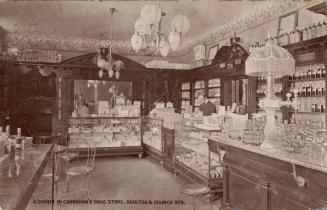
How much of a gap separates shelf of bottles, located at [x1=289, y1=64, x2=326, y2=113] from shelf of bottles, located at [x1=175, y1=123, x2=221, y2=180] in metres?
1.75

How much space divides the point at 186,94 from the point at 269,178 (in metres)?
7.25

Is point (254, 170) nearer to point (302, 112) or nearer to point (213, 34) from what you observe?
point (302, 112)

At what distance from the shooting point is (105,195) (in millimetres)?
4727

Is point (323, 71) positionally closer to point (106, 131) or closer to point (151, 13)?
point (151, 13)

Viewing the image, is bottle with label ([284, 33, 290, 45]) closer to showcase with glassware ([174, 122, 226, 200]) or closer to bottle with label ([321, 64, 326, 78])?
bottle with label ([321, 64, 326, 78])

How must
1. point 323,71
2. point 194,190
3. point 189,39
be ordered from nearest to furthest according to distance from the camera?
point 194,190
point 323,71
point 189,39

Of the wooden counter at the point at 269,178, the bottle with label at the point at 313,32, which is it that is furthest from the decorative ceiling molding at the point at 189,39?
the wooden counter at the point at 269,178

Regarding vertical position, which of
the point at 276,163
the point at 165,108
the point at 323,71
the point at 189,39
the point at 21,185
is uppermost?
the point at 189,39

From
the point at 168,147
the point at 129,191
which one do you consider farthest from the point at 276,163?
the point at 168,147

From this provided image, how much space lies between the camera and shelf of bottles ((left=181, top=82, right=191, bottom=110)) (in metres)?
9.74

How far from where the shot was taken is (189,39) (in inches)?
380

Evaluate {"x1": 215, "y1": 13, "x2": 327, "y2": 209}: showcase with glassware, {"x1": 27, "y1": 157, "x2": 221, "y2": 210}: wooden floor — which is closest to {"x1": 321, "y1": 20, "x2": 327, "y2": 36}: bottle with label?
{"x1": 215, "y1": 13, "x2": 327, "y2": 209}: showcase with glassware

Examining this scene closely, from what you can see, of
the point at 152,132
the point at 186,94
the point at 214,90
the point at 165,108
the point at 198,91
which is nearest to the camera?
the point at 152,132

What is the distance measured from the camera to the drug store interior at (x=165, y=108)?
2879 millimetres
